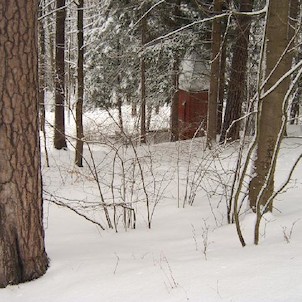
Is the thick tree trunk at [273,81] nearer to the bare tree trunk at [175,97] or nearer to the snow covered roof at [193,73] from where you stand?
the snow covered roof at [193,73]

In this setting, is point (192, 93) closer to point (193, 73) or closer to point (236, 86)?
point (193, 73)

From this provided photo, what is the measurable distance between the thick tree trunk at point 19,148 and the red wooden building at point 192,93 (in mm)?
8829

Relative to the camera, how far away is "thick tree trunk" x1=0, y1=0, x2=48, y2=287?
3057 millimetres

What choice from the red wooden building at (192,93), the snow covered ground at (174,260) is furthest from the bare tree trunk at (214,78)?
the snow covered ground at (174,260)

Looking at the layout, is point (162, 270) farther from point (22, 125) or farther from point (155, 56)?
point (155, 56)

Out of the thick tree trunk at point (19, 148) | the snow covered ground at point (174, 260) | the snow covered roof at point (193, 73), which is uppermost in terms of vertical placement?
the snow covered roof at point (193, 73)

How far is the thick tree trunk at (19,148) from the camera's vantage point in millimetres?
3057

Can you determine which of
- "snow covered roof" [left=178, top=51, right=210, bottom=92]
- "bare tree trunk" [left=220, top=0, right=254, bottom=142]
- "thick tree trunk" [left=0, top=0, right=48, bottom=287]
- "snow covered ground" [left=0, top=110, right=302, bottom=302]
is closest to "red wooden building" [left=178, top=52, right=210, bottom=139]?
"snow covered roof" [left=178, top=51, right=210, bottom=92]

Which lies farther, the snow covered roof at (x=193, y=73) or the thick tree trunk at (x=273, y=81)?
the snow covered roof at (x=193, y=73)

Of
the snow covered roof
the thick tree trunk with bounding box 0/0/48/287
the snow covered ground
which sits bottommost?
the snow covered ground

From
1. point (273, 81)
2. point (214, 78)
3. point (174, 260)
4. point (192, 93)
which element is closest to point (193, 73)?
point (192, 93)

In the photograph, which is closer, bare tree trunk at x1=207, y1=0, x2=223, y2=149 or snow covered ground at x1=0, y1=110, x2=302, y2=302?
snow covered ground at x1=0, y1=110, x2=302, y2=302

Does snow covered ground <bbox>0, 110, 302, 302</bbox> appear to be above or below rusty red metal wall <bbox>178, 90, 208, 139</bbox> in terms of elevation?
below

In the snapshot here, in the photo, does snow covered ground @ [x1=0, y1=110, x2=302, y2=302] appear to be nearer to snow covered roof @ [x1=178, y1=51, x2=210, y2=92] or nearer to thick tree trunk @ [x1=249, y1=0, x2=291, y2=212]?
thick tree trunk @ [x1=249, y1=0, x2=291, y2=212]
